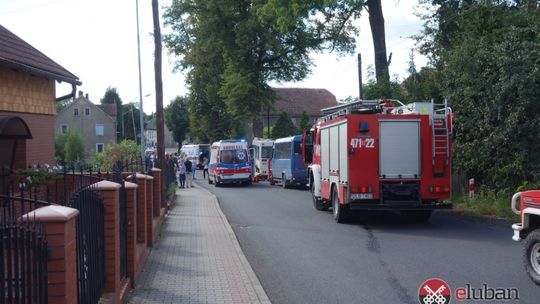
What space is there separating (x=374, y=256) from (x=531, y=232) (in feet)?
9.98

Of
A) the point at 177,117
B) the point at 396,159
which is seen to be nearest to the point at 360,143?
the point at 396,159

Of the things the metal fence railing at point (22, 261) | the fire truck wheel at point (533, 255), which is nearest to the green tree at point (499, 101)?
the fire truck wheel at point (533, 255)

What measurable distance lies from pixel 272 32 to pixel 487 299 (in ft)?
127

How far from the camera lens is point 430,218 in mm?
17172

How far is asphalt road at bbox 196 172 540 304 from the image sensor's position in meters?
8.29

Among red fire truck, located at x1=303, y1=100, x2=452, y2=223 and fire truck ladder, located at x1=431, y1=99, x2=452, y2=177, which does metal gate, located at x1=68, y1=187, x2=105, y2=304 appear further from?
fire truck ladder, located at x1=431, y1=99, x2=452, y2=177

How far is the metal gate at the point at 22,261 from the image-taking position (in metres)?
3.44

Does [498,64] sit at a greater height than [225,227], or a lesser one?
greater

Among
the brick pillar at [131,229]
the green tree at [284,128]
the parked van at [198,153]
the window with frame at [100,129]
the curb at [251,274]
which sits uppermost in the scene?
the window with frame at [100,129]

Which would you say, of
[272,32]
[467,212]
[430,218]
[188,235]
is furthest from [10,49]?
[272,32]

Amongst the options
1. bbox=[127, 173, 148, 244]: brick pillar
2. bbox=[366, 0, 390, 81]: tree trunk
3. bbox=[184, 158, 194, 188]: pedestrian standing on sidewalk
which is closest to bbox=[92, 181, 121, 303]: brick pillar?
bbox=[127, 173, 148, 244]: brick pillar

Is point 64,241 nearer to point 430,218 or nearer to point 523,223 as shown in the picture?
point 523,223

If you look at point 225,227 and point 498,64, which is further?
point 498,64

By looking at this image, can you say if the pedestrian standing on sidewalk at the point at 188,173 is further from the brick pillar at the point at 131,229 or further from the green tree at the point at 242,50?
the brick pillar at the point at 131,229
